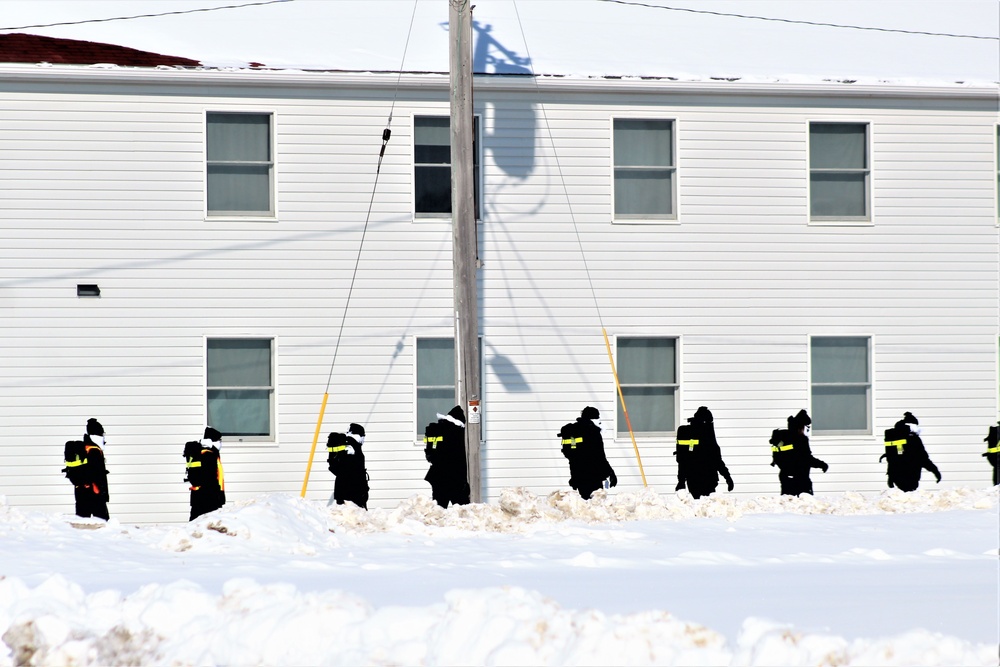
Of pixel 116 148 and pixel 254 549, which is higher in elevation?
pixel 116 148

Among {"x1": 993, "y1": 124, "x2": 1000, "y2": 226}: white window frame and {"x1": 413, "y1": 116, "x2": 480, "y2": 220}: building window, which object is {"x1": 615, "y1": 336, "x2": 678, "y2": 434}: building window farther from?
{"x1": 993, "y1": 124, "x2": 1000, "y2": 226}: white window frame

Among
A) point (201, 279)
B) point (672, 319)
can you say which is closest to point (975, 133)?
point (672, 319)

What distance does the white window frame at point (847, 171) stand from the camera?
19.2 metres

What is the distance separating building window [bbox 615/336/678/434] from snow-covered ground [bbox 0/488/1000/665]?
478cm

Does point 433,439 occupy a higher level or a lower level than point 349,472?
higher

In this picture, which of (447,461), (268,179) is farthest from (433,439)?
(268,179)

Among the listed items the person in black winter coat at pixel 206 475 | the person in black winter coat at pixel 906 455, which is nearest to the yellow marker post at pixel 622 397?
the person in black winter coat at pixel 906 455

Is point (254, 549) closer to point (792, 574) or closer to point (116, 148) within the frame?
point (792, 574)

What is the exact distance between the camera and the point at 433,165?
18547mm

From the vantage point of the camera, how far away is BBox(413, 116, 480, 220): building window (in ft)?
60.8

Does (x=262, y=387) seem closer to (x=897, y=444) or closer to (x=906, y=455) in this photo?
(x=897, y=444)

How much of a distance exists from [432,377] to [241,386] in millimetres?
2776

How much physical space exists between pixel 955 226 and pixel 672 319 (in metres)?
4.78

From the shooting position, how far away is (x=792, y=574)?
32.0ft
